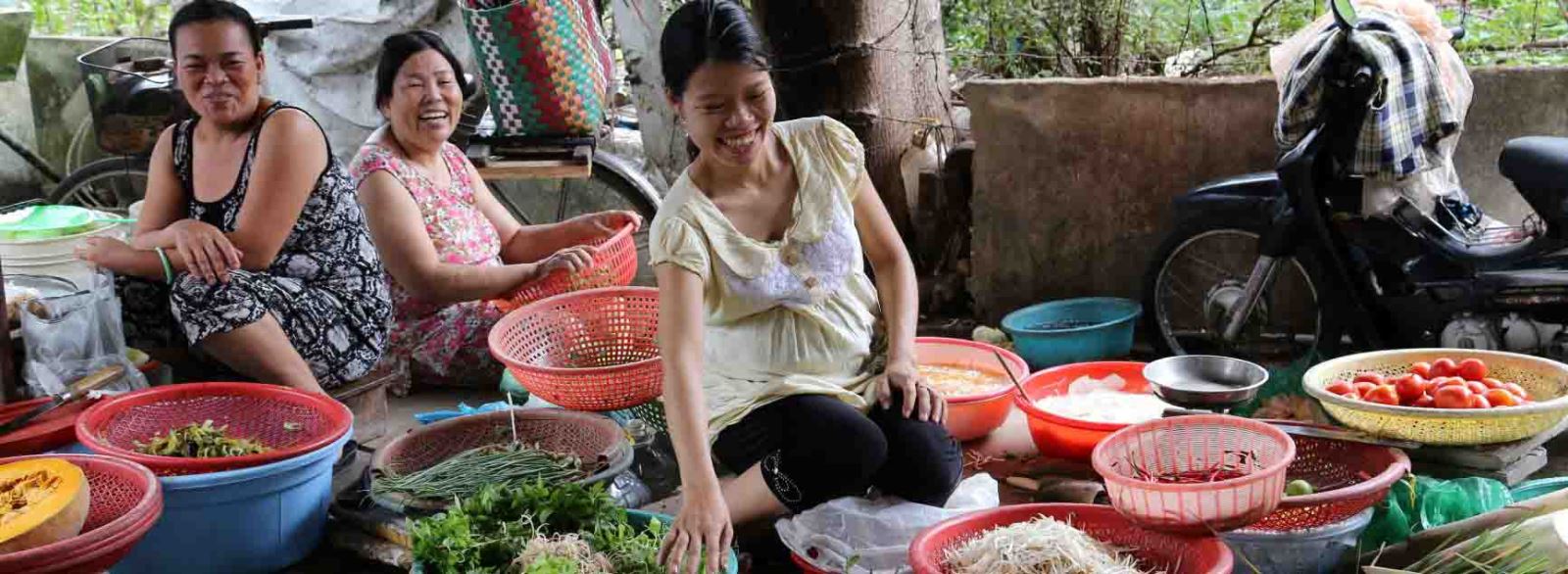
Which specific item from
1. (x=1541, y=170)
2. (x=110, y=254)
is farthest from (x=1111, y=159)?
(x=110, y=254)

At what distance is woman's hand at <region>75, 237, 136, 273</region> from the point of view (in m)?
3.66

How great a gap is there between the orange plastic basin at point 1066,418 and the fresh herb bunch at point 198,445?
1.96 metres

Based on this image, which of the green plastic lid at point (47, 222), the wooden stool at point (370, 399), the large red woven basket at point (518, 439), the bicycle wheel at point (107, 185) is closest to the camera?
the large red woven basket at point (518, 439)

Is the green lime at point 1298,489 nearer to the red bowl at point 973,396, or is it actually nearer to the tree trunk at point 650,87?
the red bowl at point 973,396

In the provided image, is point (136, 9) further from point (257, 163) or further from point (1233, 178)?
point (1233, 178)

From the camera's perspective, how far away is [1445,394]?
3090 millimetres

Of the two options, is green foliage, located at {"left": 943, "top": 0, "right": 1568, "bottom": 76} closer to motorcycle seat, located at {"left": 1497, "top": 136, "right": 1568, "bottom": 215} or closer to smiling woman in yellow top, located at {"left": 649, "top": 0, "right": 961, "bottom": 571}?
motorcycle seat, located at {"left": 1497, "top": 136, "right": 1568, "bottom": 215}

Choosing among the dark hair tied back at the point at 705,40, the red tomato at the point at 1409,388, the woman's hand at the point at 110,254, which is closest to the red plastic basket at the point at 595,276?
the woman's hand at the point at 110,254

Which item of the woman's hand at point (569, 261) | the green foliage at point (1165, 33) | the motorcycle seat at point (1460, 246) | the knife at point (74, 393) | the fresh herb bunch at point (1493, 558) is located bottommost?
the fresh herb bunch at point (1493, 558)

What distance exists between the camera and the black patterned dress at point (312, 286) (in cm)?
367

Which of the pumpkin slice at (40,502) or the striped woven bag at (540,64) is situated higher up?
the striped woven bag at (540,64)

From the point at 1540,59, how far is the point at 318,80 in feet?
16.5

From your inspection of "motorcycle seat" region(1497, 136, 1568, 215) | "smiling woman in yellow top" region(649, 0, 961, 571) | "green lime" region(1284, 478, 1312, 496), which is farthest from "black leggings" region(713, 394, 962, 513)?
"motorcycle seat" region(1497, 136, 1568, 215)

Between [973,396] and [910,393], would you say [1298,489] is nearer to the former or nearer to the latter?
[910,393]
